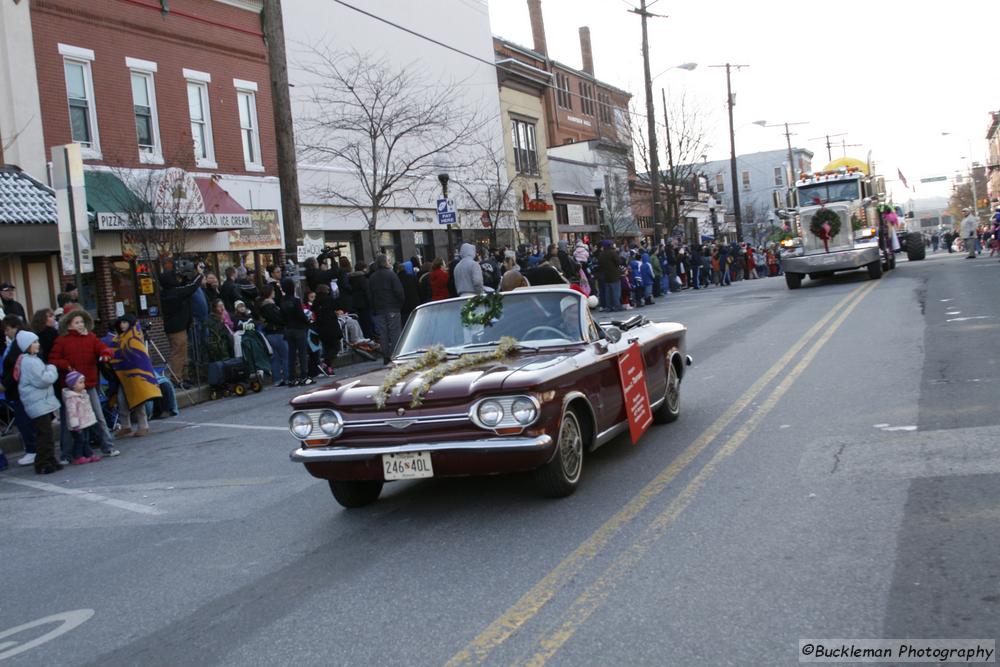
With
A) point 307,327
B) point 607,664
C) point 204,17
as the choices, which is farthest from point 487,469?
point 204,17

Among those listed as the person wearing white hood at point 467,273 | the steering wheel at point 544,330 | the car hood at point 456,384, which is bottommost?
the car hood at point 456,384

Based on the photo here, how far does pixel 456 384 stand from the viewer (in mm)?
6340

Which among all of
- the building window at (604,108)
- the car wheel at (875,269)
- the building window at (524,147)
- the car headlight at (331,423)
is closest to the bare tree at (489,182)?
the building window at (524,147)

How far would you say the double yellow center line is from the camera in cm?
430

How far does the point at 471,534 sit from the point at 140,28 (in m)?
19.6

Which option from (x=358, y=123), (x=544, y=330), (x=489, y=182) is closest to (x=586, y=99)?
(x=489, y=182)

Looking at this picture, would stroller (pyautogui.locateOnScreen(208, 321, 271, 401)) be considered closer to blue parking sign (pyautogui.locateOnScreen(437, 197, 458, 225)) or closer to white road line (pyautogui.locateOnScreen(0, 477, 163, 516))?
white road line (pyautogui.locateOnScreen(0, 477, 163, 516))

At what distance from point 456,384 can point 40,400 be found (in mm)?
5970

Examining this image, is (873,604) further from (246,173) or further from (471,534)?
(246,173)

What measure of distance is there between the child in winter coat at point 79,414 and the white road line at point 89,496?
741 millimetres

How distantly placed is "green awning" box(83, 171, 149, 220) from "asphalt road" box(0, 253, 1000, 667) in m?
10.0

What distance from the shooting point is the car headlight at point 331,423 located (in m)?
6.50

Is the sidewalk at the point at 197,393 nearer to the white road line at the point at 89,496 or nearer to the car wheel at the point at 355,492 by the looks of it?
the car wheel at the point at 355,492

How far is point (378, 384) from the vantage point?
6.78m
